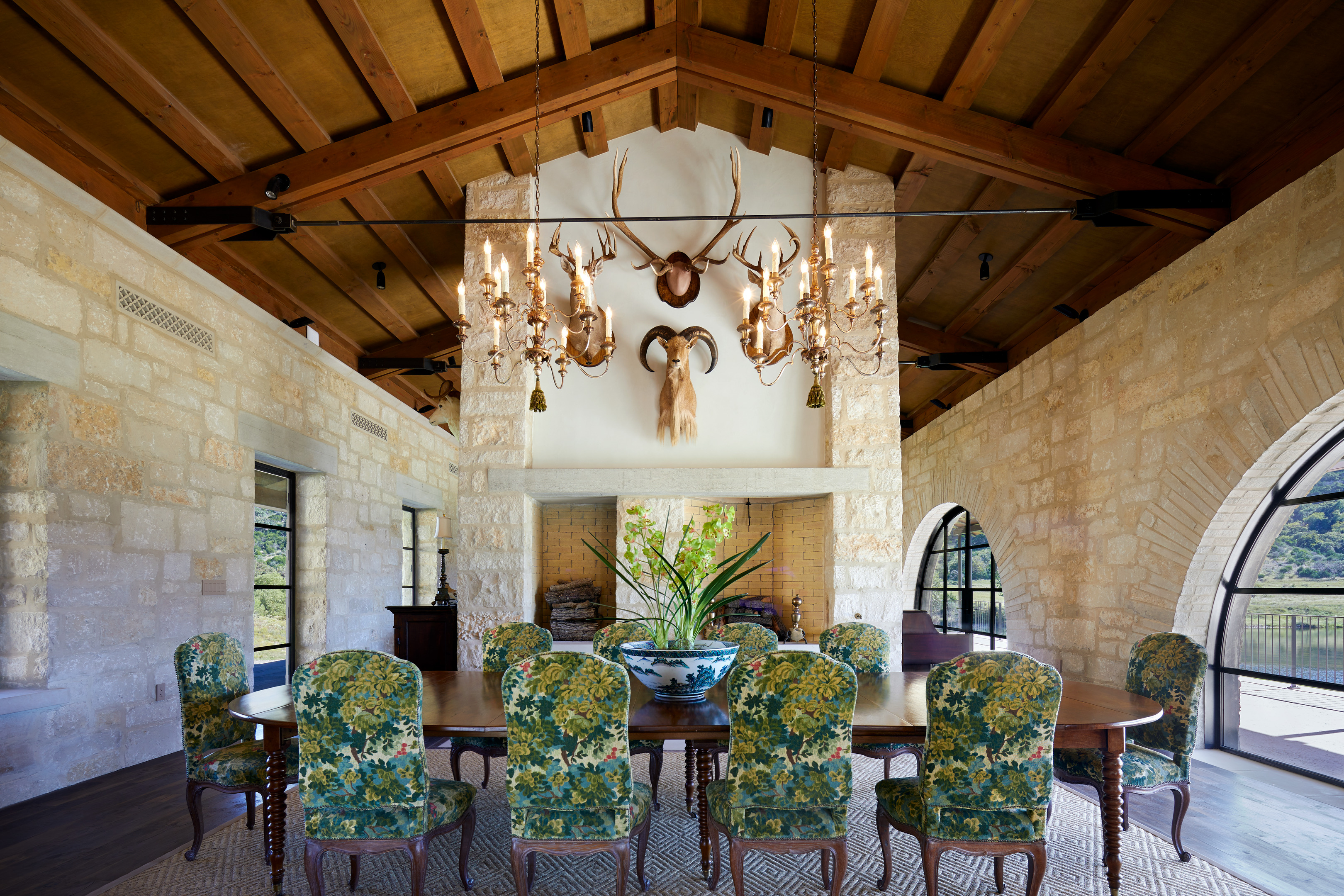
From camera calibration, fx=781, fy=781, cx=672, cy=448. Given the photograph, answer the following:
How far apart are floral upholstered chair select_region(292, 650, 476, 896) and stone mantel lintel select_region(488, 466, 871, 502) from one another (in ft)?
10.7

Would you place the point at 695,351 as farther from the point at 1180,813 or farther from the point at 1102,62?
the point at 1180,813

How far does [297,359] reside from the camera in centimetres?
608

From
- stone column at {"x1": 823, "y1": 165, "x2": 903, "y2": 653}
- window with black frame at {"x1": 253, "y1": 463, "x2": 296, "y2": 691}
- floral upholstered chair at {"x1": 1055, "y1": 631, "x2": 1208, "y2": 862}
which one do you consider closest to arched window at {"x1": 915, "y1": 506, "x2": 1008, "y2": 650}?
stone column at {"x1": 823, "y1": 165, "x2": 903, "y2": 653}

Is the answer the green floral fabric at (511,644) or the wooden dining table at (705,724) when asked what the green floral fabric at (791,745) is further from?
the green floral fabric at (511,644)

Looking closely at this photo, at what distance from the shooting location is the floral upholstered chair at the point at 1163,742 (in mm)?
2949

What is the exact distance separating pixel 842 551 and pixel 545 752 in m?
3.63

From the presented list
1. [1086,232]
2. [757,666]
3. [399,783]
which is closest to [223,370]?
[399,783]

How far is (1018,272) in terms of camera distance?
585cm

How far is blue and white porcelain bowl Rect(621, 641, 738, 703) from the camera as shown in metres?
2.87

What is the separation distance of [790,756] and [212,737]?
227 centimetres

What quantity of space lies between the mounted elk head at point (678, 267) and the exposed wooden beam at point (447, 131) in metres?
0.74

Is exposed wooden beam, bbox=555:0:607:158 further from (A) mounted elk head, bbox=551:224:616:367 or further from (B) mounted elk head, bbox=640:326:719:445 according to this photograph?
(B) mounted elk head, bbox=640:326:719:445

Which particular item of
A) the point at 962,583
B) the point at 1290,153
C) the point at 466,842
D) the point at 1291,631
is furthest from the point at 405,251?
the point at 962,583

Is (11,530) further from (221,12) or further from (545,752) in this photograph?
(545,752)
